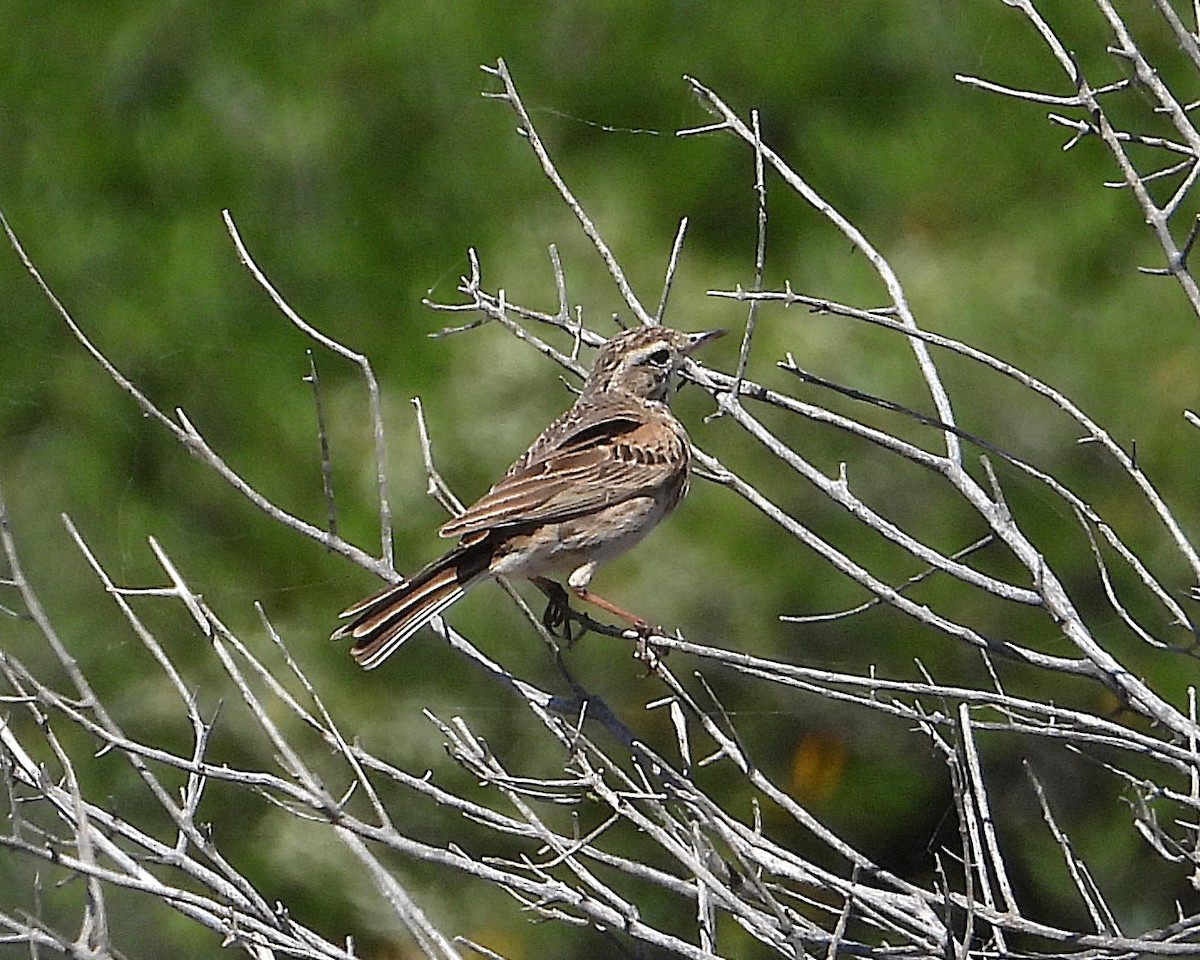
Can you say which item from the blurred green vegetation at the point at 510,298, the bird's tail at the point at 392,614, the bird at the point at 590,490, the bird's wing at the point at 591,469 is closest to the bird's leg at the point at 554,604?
the bird at the point at 590,490

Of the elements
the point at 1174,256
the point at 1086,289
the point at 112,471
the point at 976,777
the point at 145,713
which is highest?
the point at 1174,256

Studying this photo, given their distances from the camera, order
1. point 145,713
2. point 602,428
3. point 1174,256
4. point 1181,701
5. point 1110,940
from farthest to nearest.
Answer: point 145,713
point 1181,701
point 602,428
point 1174,256
point 1110,940

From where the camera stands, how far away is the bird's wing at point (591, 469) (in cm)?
493

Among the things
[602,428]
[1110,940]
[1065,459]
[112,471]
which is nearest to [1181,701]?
[1065,459]

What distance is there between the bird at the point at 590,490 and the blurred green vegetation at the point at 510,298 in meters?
1.32

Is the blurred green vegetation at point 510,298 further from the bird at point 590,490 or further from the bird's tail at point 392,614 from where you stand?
the bird's tail at point 392,614

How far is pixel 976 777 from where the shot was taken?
3.56m

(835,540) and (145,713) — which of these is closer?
(835,540)

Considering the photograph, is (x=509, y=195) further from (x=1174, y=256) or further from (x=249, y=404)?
(x=1174, y=256)

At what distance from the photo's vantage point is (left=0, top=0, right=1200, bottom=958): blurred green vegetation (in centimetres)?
675

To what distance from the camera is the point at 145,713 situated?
719 centimetres

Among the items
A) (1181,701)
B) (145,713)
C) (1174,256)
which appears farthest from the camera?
(145,713)

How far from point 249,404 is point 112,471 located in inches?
27.3

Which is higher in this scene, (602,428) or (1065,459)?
(602,428)
